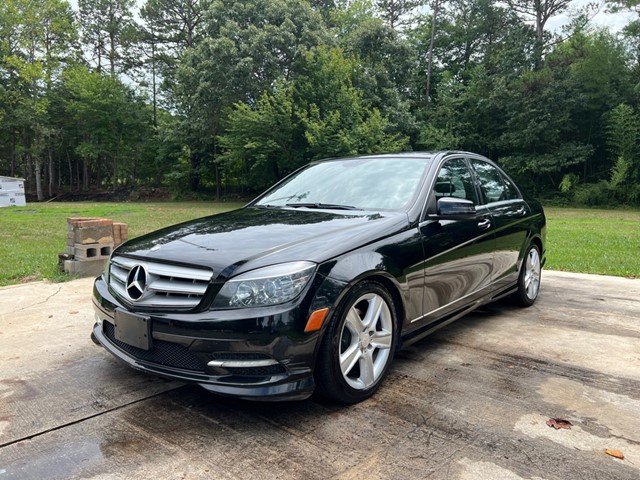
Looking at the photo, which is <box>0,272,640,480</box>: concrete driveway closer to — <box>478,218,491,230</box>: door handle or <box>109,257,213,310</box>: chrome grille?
<box>109,257,213,310</box>: chrome grille

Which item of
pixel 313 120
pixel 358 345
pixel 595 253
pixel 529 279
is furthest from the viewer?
pixel 313 120

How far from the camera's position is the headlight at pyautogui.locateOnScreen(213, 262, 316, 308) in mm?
2172

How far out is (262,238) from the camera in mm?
2547

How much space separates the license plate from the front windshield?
58.0 inches

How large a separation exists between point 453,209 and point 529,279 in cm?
201

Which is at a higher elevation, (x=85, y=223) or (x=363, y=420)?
(x=85, y=223)

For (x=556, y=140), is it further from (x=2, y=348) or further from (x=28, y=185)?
(x=28, y=185)

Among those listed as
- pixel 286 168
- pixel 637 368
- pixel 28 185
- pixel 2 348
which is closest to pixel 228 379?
pixel 2 348

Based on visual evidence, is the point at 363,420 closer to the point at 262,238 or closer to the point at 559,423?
the point at 559,423

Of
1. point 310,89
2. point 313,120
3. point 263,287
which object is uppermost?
point 310,89

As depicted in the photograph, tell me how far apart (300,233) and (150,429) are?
1.24 meters

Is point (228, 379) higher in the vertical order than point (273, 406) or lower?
higher

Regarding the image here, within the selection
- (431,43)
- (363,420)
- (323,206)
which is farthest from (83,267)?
(431,43)

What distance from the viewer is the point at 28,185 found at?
38562 mm
